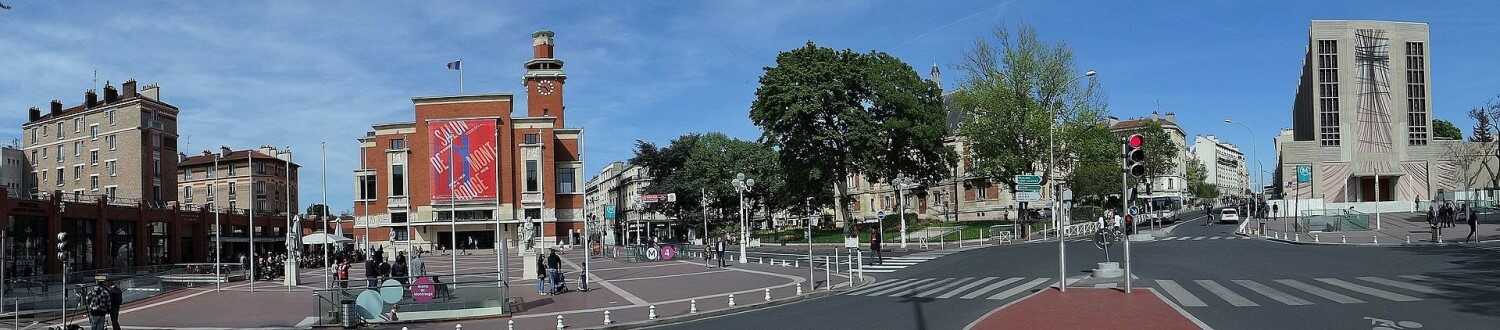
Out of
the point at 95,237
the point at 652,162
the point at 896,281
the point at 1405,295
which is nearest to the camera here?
the point at 1405,295

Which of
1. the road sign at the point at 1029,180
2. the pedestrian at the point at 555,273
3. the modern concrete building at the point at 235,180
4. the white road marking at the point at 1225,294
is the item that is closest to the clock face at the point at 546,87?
the modern concrete building at the point at 235,180

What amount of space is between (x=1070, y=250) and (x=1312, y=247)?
8969mm

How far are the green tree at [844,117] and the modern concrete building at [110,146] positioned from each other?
4596 cm

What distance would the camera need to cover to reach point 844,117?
62031 millimetres

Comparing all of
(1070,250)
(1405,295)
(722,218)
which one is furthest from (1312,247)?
(722,218)

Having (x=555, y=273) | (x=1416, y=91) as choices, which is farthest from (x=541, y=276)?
→ (x=1416, y=91)

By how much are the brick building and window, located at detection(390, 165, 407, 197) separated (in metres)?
0.09

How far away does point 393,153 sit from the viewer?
91125mm

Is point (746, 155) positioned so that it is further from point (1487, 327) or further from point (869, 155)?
point (1487, 327)

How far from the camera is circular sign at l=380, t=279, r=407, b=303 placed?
22.7m

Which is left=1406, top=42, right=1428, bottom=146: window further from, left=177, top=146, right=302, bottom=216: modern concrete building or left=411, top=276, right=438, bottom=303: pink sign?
left=177, top=146, right=302, bottom=216: modern concrete building

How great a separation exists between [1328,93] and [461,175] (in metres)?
74.6

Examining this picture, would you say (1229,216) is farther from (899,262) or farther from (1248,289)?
(1248,289)

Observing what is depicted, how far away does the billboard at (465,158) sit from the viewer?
86625 millimetres
